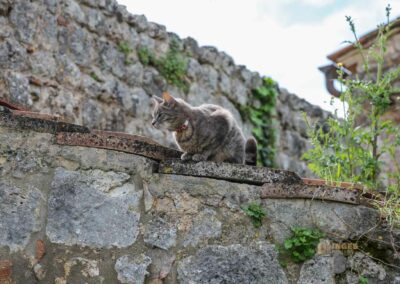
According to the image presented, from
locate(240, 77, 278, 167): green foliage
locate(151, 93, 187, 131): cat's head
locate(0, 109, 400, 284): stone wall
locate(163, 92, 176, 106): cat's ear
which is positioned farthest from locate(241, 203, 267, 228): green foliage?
locate(240, 77, 278, 167): green foliage

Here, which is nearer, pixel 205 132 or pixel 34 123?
pixel 34 123

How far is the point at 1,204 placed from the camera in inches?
102

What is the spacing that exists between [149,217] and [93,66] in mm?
3446

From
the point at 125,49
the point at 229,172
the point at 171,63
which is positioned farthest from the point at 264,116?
the point at 229,172

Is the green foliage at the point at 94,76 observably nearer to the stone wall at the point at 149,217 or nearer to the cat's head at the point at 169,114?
the cat's head at the point at 169,114

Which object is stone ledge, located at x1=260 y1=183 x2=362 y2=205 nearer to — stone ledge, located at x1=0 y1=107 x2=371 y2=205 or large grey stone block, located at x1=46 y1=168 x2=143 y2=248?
stone ledge, located at x1=0 y1=107 x2=371 y2=205

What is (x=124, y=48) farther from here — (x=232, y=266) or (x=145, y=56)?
(x=232, y=266)

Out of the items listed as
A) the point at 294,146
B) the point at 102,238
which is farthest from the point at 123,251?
the point at 294,146

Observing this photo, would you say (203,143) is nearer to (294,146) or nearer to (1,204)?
(1,204)

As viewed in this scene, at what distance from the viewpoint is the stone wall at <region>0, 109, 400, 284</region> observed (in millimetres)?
2590

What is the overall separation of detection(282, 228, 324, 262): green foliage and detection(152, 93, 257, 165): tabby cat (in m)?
1.09

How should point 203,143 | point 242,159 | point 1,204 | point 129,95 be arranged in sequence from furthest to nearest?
point 129,95
point 242,159
point 203,143
point 1,204

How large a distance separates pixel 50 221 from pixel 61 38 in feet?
10.9

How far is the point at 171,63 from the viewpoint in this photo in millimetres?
6789
